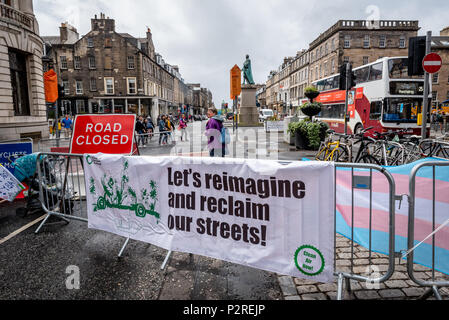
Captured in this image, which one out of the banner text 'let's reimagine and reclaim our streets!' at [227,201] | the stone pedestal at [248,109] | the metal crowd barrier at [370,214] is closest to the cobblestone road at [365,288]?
the metal crowd barrier at [370,214]

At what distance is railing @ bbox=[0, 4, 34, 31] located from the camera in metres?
17.0

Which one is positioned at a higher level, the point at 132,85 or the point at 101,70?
the point at 101,70

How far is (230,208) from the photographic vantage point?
2979mm

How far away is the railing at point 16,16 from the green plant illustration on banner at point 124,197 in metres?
19.4

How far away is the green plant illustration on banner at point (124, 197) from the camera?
345 cm

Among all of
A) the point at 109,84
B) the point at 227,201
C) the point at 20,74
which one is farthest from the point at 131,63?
the point at 227,201

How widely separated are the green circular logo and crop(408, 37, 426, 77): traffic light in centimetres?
765

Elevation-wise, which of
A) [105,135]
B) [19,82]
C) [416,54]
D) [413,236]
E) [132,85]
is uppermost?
[132,85]

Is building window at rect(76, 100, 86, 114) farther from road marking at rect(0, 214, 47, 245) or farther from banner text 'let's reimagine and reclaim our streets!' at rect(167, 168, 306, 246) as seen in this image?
banner text 'let's reimagine and reclaim our streets!' at rect(167, 168, 306, 246)

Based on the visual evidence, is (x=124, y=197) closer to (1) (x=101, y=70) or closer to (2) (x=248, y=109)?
(2) (x=248, y=109)

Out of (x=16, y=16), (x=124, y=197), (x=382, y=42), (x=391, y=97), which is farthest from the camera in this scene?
(x=382, y=42)

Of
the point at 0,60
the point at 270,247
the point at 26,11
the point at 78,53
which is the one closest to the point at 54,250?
the point at 270,247

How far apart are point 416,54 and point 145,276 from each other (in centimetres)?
875
